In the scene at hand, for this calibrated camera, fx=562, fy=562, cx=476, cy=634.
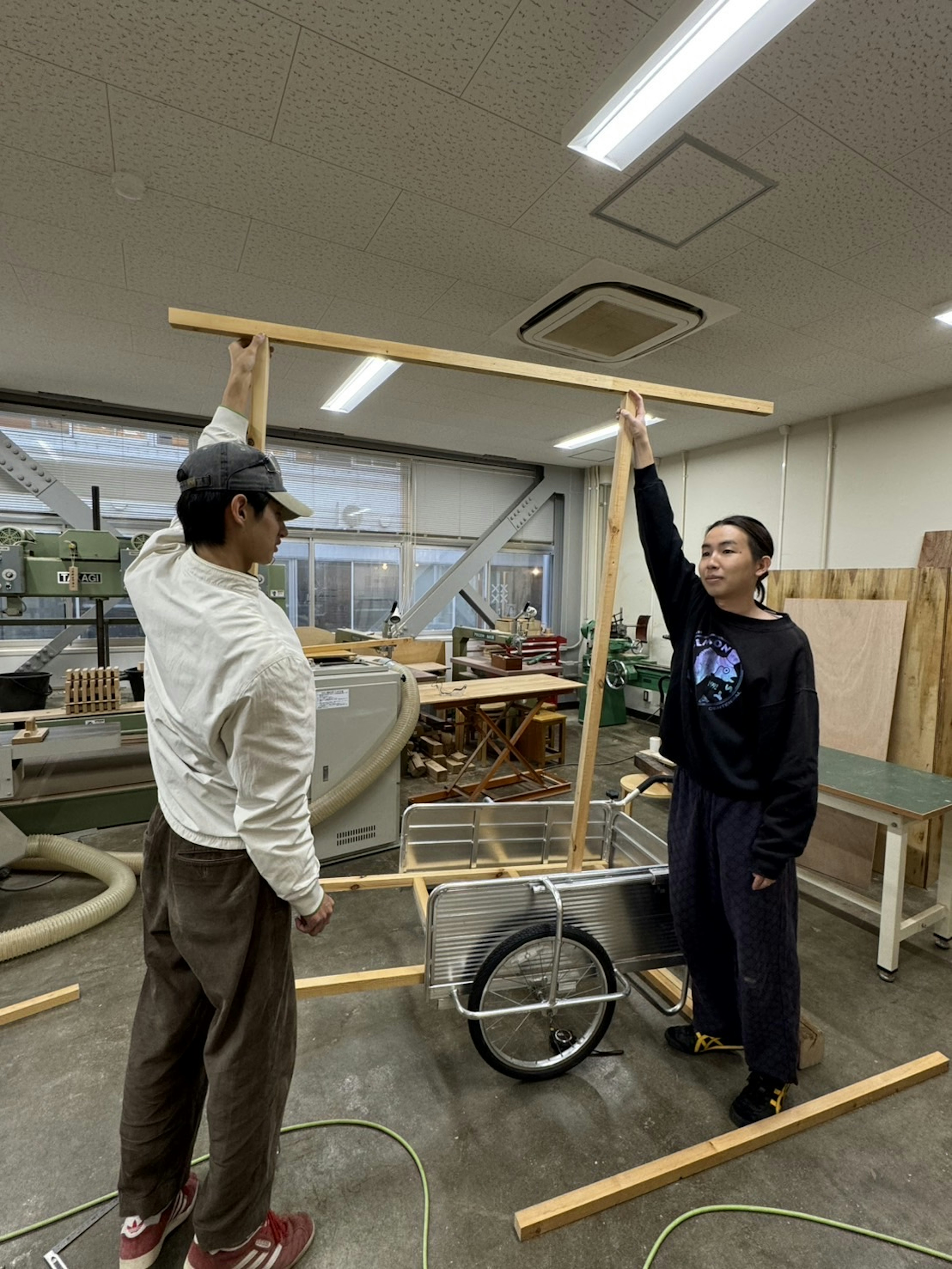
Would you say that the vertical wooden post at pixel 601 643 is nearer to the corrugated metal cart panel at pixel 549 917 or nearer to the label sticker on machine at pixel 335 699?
the corrugated metal cart panel at pixel 549 917

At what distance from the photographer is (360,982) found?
1.75 m

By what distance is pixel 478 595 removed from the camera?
22.3 feet

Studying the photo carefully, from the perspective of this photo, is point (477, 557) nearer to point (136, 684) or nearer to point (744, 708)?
point (136, 684)

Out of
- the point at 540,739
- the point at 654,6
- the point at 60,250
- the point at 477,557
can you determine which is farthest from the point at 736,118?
the point at 477,557

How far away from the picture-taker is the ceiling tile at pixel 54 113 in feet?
5.08

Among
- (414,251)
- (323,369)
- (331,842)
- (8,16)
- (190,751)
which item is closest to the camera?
(190,751)

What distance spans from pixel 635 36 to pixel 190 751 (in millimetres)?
1994

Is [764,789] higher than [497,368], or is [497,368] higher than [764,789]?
[497,368]

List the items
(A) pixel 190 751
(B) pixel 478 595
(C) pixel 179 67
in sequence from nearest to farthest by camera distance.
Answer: (A) pixel 190 751 < (C) pixel 179 67 < (B) pixel 478 595

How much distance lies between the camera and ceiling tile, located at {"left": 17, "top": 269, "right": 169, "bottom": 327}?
8.87 ft

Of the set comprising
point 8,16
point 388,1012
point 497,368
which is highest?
point 8,16

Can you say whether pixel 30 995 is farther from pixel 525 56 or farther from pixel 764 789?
pixel 525 56

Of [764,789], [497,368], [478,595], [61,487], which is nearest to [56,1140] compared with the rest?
[764,789]

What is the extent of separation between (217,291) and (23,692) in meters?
2.81
